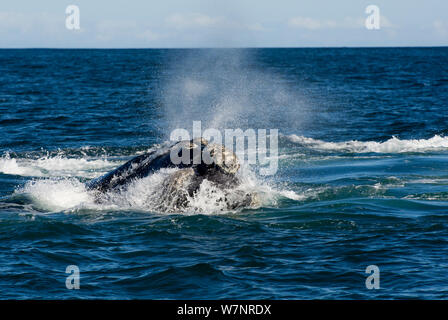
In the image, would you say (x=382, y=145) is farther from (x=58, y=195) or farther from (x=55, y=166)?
(x=58, y=195)

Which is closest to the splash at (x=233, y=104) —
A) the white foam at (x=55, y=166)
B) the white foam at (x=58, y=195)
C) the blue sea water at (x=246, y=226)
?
the blue sea water at (x=246, y=226)

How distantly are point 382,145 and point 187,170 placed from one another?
14480mm

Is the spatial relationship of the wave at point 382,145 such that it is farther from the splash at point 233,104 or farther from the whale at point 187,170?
the whale at point 187,170

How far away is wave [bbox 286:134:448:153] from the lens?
24625 mm

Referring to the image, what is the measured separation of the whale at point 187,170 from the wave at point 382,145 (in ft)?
40.7

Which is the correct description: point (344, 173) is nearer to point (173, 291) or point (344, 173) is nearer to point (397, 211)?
point (397, 211)

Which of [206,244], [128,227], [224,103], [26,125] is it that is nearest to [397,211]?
[206,244]

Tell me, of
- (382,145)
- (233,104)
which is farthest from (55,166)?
(233,104)

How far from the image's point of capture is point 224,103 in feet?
155

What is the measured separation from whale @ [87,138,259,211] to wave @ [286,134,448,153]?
12.4m

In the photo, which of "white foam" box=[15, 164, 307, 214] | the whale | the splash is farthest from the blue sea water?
the splash

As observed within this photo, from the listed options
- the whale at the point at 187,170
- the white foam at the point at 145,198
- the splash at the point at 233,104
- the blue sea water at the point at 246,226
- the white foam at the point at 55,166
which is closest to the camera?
the blue sea water at the point at 246,226

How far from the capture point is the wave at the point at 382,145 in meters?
24.6

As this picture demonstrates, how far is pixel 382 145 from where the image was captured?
84.9 ft
